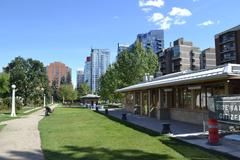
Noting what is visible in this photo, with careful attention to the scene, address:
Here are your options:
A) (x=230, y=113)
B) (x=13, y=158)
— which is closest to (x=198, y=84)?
(x=230, y=113)

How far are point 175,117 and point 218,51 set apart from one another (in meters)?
73.3

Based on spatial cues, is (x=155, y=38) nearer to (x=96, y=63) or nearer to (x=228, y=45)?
(x=96, y=63)

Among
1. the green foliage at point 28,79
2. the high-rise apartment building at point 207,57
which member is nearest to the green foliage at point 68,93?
the green foliage at point 28,79

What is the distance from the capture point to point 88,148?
1146 centimetres

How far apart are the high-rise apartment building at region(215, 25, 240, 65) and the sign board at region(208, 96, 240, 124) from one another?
7261cm

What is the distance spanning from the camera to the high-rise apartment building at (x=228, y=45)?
83.7 m

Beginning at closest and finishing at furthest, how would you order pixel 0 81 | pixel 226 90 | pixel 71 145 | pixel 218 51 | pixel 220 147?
pixel 220 147 → pixel 71 145 → pixel 226 90 → pixel 0 81 → pixel 218 51

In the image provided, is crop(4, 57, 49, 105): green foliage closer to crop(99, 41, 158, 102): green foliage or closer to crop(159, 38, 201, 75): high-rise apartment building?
crop(99, 41, 158, 102): green foliage

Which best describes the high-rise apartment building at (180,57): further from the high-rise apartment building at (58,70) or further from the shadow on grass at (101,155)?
the shadow on grass at (101,155)

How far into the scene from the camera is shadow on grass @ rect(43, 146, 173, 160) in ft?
31.8

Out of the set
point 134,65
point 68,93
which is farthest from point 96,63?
point 134,65

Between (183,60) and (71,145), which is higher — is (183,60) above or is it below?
above

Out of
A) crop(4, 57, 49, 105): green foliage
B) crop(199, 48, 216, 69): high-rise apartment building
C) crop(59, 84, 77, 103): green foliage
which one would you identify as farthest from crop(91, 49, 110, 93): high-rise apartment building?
crop(4, 57, 49, 105): green foliage

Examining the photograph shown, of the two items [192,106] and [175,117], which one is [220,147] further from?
[175,117]
